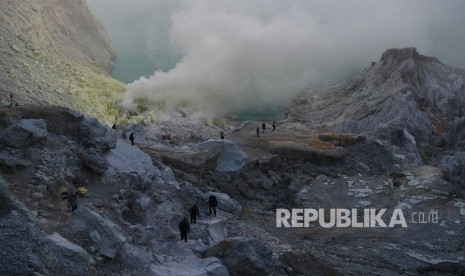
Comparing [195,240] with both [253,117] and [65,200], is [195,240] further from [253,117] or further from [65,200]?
[253,117]

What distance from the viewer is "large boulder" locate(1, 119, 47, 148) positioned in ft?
57.0

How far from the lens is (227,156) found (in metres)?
28.3

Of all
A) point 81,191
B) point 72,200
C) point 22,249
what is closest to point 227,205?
point 81,191

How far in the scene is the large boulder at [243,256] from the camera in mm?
15945

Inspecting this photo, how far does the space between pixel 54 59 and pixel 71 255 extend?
46.4 metres

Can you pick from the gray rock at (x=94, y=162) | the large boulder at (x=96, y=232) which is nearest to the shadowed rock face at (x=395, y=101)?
the gray rock at (x=94, y=162)

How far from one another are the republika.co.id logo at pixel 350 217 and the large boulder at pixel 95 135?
8.21 meters

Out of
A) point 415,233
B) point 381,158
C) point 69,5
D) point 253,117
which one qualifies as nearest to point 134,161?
point 415,233

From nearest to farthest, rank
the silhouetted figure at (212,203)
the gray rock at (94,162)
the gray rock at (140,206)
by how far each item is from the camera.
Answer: the gray rock at (140,206), the gray rock at (94,162), the silhouetted figure at (212,203)

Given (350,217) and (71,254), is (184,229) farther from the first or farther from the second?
(350,217)

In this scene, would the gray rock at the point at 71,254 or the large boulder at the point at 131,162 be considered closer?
the gray rock at the point at 71,254

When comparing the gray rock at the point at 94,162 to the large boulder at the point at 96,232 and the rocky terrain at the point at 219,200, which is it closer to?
the rocky terrain at the point at 219,200

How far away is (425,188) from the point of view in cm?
2852

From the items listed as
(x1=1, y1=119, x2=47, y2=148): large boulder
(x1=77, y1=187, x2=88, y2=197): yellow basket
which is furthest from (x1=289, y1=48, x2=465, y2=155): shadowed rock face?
(x1=1, y1=119, x2=47, y2=148): large boulder
